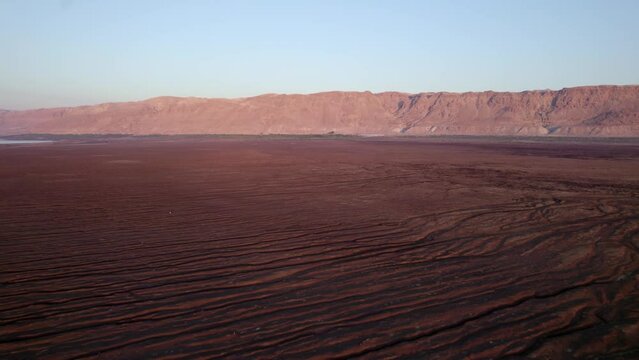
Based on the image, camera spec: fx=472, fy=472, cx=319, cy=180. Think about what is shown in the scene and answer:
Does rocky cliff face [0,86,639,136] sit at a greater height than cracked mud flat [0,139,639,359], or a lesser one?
greater

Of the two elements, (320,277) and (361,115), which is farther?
(361,115)

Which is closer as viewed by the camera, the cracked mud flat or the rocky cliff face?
the cracked mud flat

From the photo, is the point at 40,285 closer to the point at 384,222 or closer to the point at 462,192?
the point at 384,222

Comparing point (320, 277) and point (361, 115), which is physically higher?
point (361, 115)

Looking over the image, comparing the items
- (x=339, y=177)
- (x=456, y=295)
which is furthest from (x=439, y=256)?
(x=339, y=177)

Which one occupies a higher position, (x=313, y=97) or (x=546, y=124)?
(x=313, y=97)

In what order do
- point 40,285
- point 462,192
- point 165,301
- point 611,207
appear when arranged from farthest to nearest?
point 462,192 → point 611,207 → point 40,285 → point 165,301

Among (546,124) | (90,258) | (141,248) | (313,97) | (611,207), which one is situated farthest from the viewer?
(313,97)
